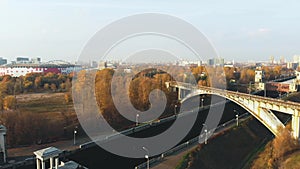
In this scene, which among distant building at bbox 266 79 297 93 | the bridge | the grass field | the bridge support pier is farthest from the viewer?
distant building at bbox 266 79 297 93

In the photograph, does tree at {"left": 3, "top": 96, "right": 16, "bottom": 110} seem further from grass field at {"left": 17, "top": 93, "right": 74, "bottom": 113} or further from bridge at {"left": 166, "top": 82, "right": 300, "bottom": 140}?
bridge at {"left": 166, "top": 82, "right": 300, "bottom": 140}

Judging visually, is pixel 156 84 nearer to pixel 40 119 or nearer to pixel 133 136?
pixel 133 136

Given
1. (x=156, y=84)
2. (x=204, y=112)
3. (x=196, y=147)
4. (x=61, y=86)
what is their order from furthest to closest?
(x=61, y=86) < (x=156, y=84) < (x=204, y=112) < (x=196, y=147)

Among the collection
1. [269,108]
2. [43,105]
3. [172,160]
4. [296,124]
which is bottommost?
[172,160]

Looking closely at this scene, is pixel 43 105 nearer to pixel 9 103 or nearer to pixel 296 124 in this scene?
pixel 9 103

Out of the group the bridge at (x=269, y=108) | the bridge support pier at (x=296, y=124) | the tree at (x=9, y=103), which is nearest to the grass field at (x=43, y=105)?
the tree at (x=9, y=103)

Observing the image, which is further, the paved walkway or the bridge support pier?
the bridge support pier

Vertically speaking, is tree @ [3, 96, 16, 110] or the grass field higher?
tree @ [3, 96, 16, 110]

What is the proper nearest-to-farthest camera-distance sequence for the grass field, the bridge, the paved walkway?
the paved walkway < the bridge < the grass field

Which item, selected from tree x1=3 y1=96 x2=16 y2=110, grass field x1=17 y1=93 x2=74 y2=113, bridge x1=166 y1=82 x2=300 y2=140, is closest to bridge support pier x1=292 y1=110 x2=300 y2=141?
bridge x1=166 y1=82 x2=300 y2=140

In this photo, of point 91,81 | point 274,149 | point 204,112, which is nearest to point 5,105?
point 91,81

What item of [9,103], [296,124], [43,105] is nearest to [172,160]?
[296,124]
